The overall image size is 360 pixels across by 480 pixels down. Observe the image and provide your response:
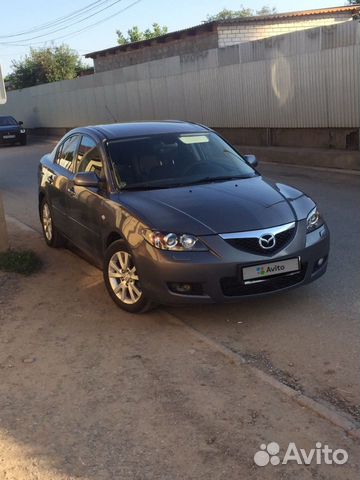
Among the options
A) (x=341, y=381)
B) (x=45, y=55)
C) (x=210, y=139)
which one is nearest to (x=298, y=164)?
(x=210, y=139)

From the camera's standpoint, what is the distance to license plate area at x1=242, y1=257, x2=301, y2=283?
4.25 m

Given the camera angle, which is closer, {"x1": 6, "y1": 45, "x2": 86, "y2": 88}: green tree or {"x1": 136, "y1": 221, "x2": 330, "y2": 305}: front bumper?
{"x1": 136, "y1": 221, "x2": 330, "y2": 305}: front bumper

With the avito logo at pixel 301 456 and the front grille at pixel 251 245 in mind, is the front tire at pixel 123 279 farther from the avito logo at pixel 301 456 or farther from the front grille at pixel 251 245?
the avito logo at pixel 301 456

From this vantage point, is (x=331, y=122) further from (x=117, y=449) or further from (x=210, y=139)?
(x=117, y=449)

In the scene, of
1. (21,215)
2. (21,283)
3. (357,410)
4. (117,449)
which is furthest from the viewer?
(21,215)

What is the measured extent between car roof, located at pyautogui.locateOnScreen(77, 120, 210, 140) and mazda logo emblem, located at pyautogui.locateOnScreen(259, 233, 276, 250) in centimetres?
199

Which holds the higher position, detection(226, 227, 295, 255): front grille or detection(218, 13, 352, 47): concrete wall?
detection(218, 13, 352, 47): concrete wall

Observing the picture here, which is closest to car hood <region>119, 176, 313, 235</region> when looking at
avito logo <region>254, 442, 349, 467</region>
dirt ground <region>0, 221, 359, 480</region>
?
dirt ground <region>0, 221, 359, 480</region>

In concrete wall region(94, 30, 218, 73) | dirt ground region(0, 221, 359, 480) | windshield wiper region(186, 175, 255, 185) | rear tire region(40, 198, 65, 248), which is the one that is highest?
concrete wall region(94, 30, 218, 73)

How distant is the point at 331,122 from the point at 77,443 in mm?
11089

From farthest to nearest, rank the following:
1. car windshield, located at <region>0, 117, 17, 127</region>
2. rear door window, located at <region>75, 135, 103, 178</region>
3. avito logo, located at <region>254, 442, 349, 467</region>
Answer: car windshield, located at <region>0, 117, 17, 127</region> → rear door window, located at <region>75, 135, 103, 178</region> → avito logo, located at <region>254, 442, 349, 467</region>

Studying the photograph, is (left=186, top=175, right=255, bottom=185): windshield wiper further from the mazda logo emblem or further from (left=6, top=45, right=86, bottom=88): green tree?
(left=6, top=45, right=86, bottom=88): green tree

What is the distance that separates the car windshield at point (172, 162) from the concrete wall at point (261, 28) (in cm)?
1849

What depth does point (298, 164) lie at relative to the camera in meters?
13.4
